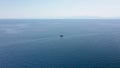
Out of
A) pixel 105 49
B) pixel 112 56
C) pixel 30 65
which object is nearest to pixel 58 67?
Result: pixel 30 65

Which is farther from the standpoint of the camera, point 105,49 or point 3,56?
point 105,49

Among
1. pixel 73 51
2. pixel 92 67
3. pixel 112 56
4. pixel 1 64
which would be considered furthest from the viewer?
pixel 73 51

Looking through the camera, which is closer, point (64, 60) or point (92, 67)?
point (92, 67)

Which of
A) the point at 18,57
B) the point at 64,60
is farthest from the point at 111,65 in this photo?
the point at 18,57

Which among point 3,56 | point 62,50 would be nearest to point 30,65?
point 3,56

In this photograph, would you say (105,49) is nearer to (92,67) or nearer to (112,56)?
(112,56)

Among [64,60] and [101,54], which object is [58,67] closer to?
[64,60]

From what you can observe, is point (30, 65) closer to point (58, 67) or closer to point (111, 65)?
point (58, 67)

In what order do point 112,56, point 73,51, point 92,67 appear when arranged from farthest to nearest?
point 73,51, point 112,56, point 92,67

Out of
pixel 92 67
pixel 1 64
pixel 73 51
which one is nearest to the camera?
pixel 92 67
